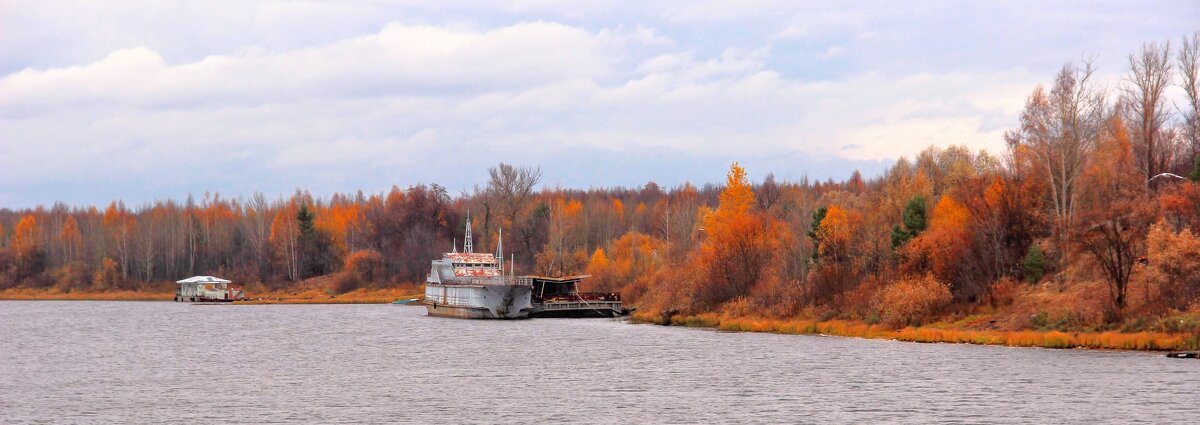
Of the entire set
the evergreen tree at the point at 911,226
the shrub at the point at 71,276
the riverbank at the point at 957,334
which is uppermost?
the evergreen tree at the point at 911,226

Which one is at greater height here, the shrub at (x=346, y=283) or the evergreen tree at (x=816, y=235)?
the evergreen tree at (x=816, y=235)

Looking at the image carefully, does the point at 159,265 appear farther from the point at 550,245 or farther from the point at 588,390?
the point at 588,390

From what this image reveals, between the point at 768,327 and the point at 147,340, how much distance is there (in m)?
44.1

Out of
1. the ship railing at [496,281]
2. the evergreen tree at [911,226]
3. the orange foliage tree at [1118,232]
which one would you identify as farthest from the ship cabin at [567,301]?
the orange foliage tree at [1118,232]

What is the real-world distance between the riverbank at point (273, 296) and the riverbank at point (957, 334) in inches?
2890

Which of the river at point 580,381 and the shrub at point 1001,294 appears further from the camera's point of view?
the shrub at point 1001,294

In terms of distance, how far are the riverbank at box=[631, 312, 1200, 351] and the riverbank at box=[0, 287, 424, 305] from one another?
73402 mm

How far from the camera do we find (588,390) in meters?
45.1

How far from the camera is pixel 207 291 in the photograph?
154250mm

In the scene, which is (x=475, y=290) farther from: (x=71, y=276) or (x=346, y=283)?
(x=71, y=276)

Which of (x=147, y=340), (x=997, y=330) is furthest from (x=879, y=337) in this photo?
(x=147, y=340)

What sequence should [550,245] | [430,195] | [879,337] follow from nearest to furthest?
1. [879,337]
2. [550,245]
3. [430,195]

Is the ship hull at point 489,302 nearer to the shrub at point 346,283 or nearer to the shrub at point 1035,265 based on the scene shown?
the shrub at point 1035,265

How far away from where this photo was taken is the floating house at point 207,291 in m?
154
